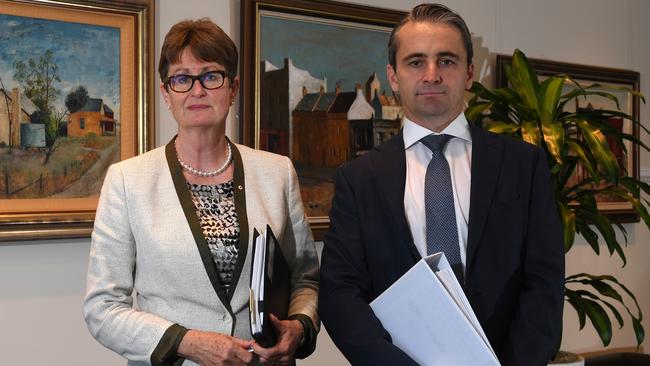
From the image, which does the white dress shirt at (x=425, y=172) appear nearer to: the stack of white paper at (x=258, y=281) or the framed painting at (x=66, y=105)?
the stack of white paper at (x=258, y=281)

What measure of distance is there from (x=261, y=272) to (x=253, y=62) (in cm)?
175

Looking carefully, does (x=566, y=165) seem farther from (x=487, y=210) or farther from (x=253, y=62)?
(x=487, y=210)

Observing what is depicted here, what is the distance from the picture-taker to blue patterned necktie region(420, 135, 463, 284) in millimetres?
1770

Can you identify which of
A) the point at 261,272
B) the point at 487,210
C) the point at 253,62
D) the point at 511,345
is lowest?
the point at 511,345

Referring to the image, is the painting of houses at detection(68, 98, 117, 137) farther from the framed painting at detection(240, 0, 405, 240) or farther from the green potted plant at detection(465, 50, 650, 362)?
the green potted plant at detection(465, 50, 650, 362)

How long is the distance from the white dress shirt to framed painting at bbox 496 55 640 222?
248cm

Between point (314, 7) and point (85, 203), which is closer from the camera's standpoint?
point (85, 203)

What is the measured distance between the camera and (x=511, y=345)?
1709 mm

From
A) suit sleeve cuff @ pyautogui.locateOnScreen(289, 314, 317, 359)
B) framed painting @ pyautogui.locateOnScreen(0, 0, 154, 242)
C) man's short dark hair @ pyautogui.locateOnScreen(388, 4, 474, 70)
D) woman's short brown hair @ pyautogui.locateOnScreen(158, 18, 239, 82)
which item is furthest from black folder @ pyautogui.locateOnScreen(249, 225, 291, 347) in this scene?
framed painting @ pyautogui.locateOnScreen(0, 0, 154, 242)

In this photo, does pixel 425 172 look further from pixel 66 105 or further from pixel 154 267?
pixel 66 105

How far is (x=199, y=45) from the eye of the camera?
185cm

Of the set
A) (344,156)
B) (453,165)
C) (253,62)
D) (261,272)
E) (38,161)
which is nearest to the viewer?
(261,272)

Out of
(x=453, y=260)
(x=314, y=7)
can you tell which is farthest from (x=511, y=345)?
(x=314, y=7)

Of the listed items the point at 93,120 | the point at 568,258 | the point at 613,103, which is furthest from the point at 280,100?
the point at 613,103
